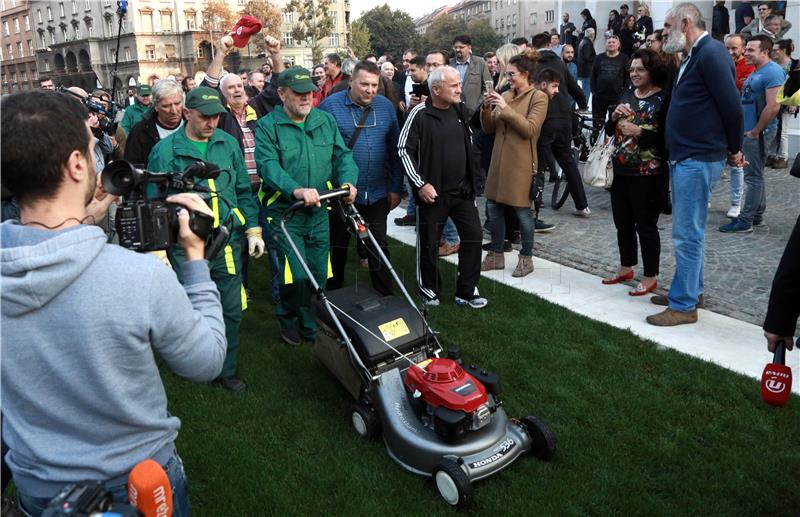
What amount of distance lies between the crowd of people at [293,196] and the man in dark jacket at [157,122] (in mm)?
15

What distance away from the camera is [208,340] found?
172cm

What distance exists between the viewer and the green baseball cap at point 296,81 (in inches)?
184

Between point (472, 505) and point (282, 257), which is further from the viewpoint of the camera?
point (282, 257)

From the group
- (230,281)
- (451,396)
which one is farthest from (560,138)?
(451,396)

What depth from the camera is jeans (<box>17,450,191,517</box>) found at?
173 centimetres

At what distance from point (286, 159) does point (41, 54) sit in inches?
3217

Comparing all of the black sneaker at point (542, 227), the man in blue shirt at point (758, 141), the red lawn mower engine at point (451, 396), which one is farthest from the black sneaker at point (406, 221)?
the red lawn mower engine at point (451, 396)

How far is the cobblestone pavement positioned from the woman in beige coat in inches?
41.2

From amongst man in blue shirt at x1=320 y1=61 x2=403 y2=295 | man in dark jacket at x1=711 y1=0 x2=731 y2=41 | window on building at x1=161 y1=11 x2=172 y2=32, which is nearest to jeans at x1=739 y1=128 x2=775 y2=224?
man in blue shirt at x1=320 y1=61 x2=403 y2=295

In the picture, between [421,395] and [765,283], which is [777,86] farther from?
[421,395]

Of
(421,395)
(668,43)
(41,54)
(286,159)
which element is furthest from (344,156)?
(41,54)

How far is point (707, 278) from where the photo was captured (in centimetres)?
609

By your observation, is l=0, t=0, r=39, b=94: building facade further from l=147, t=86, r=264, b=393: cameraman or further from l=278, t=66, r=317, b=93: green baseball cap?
l=147, t=86, r=264, b=393: cameraman

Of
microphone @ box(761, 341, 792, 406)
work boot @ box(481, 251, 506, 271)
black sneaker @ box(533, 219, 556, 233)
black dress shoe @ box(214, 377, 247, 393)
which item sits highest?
microphone @ box(761, 341, 792, 406)
